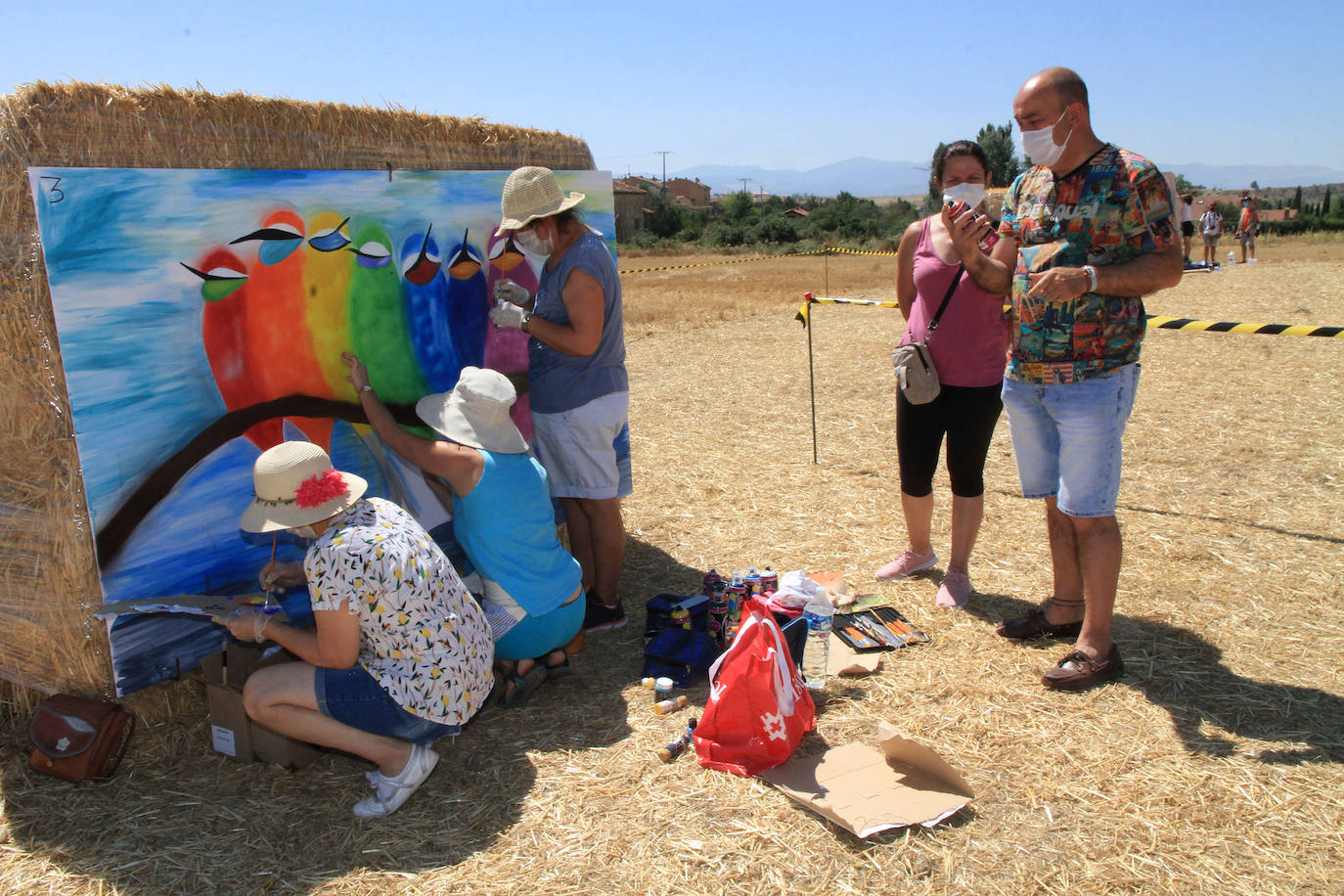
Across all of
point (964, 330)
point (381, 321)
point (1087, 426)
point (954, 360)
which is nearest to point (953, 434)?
point (954, 360)

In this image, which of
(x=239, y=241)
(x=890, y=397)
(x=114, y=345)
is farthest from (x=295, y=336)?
(x=890, y=397)

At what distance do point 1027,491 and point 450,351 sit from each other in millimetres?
2648

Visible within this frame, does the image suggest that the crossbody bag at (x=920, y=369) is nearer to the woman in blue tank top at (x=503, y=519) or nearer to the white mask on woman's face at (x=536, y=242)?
the white mask on woman's face at (x=536, y=242)

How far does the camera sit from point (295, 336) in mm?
3545

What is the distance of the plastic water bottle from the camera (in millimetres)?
3656

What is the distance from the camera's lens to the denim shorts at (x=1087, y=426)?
Result: 3240 millimetres

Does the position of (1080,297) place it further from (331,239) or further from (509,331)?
(331,239)

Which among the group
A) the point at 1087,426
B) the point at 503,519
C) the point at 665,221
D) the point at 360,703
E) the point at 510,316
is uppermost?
the point at 665,221

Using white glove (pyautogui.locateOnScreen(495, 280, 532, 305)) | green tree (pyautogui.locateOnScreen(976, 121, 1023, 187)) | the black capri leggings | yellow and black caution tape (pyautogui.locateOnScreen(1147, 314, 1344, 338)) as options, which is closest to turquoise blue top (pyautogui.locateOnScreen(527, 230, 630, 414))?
white glove (pyautogui.locateOnScreen(495, 280, 532, 305))

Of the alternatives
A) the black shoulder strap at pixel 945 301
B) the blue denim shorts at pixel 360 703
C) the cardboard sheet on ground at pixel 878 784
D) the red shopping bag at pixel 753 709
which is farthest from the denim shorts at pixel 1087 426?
the blue denim shorts at pixel 360 703

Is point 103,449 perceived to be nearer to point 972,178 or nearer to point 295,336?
point 295,336

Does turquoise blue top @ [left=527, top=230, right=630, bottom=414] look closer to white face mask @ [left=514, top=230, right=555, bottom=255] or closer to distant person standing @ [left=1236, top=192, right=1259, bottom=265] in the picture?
white face mask @ [left=514, top=230, right=555, bottom=255]

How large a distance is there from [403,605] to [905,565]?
8.78 feet

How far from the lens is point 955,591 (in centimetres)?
422
